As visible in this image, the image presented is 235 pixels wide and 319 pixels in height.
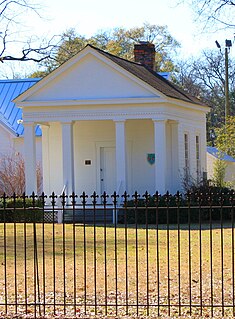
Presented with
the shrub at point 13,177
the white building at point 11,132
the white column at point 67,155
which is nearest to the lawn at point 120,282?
the white column at point 67,155

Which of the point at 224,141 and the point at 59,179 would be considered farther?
the point at 224,141

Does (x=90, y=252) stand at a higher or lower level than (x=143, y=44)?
lower

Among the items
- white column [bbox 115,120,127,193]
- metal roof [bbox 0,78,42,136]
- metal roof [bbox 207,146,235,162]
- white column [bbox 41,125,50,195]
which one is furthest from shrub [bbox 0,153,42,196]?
metal roof [bbox 207,146,235,162]

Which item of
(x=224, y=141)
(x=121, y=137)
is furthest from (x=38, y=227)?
(x=224, y=141)

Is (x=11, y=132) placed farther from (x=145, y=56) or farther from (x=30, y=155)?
(x=30, y=155)

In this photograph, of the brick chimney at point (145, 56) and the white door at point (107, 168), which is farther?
the brick chimney at point (145, 56)

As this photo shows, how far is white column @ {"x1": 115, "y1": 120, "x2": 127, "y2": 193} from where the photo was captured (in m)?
28.8

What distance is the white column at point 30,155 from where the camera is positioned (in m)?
29.9

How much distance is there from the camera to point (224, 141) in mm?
43594

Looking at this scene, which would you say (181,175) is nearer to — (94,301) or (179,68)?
(94,301)

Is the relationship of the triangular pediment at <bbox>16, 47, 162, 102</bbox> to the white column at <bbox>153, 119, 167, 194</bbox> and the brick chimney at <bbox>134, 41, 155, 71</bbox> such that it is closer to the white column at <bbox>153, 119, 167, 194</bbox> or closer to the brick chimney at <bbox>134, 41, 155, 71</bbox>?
the white column at <bbox>153, 119, 167, 194</bbox>

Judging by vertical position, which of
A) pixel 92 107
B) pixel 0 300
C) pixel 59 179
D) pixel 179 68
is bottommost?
pixel 0 300

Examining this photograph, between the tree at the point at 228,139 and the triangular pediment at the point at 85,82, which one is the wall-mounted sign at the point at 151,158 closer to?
the triangular pediment at the point at 85,82

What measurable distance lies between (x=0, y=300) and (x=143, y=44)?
25160 mm
